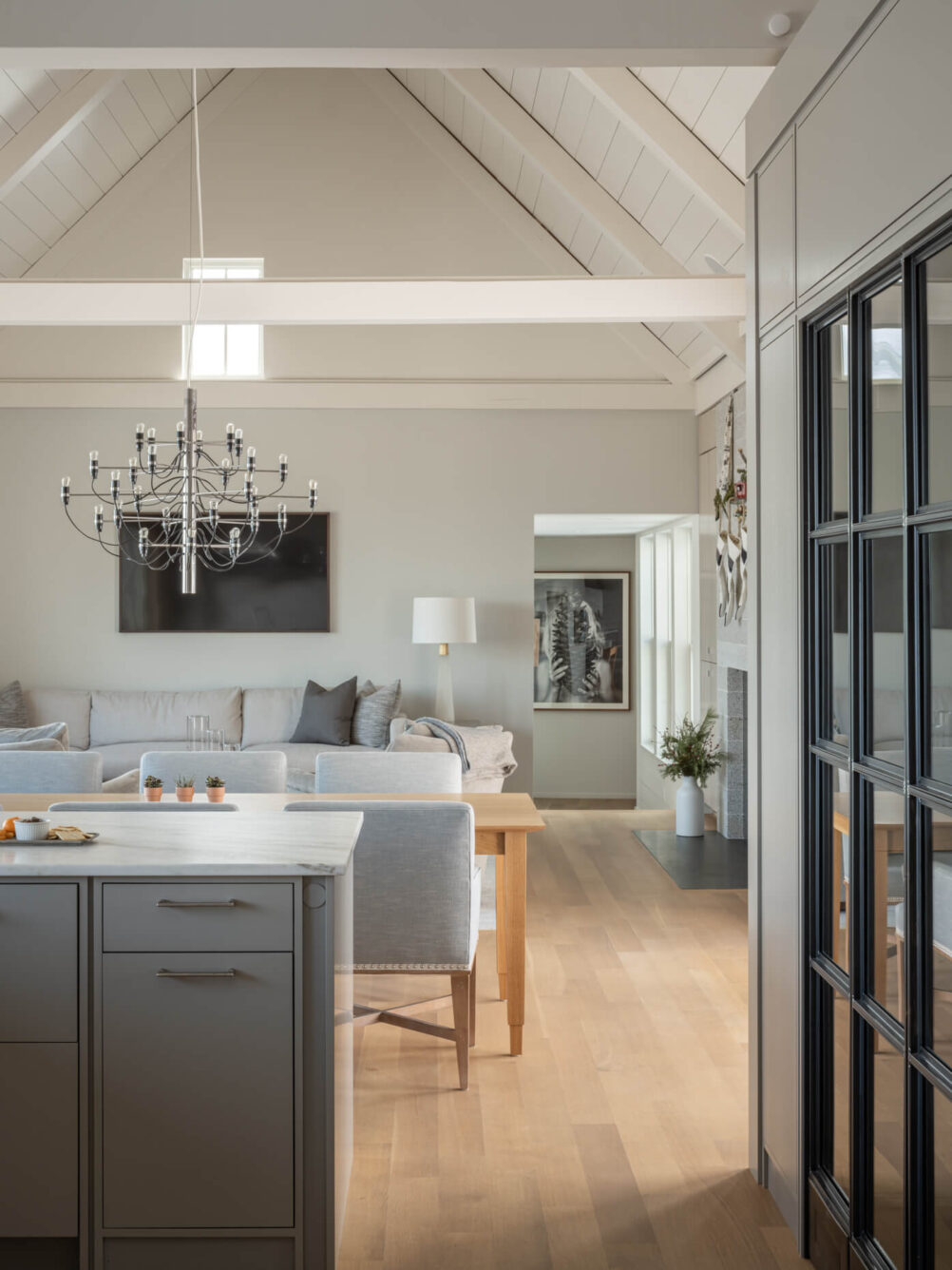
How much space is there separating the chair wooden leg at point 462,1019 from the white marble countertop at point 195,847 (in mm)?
853

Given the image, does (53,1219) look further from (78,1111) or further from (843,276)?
(843,276)

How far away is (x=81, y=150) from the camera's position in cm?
681

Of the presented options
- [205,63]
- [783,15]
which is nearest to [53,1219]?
[205,63]

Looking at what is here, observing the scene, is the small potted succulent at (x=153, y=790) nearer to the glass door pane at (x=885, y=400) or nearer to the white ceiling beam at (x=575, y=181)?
the glass door pane at (x=885, y=400)

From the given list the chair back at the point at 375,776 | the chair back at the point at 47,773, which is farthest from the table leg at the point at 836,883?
the chair back at the point at 47,773

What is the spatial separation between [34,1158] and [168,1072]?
0.31 meters

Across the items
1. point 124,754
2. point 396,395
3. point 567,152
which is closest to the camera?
point 567,152

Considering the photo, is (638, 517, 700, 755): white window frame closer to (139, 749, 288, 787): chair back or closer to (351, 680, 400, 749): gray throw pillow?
(351, 680, 400, 749): gray throw pillow

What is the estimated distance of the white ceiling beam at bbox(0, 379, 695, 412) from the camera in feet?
25.0

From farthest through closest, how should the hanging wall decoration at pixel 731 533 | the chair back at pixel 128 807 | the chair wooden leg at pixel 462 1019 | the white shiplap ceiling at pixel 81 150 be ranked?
1. the white shiplap ceiling at pixel 81 150
2. the hanging wall decoration at pixel 731 533
3. the chair wooden leg at pixel 462 1019
4. the chair back at pixel 128 807

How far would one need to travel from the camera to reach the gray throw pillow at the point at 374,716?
7121mm

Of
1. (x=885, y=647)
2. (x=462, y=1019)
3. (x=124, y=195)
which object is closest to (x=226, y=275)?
(x=124, y=195)

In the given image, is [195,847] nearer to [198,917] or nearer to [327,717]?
[198,917]

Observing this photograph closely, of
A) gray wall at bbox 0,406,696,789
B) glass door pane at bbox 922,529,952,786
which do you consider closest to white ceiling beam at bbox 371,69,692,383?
gray wall at bbox 0,406,696,789
